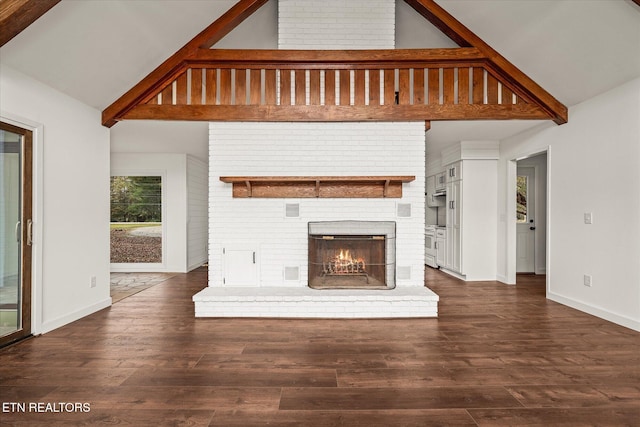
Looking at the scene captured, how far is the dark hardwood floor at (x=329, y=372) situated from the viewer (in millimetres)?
1838

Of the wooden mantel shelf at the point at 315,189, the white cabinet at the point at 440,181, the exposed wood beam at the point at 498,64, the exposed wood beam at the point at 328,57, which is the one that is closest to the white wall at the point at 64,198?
the exposed wood beam at the point at 328,57

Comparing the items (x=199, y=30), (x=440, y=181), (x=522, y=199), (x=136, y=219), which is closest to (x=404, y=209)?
(x=440, y=181)

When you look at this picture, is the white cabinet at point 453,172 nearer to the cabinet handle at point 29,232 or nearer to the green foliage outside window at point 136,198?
the green foliage outside window at point 136,198

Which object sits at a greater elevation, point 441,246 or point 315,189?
point 315,189

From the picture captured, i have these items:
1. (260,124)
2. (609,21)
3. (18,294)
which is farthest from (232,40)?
(609,21)

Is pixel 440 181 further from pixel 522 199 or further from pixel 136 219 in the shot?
pixel 136 219

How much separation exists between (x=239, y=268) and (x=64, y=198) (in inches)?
78.5

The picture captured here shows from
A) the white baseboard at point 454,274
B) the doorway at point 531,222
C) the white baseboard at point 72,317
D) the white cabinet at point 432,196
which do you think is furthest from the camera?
the white cabinet at point 432,196

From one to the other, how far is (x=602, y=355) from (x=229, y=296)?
3.45m

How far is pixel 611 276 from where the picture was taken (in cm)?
350

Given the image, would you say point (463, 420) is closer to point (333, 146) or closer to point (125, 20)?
point (333, 146)

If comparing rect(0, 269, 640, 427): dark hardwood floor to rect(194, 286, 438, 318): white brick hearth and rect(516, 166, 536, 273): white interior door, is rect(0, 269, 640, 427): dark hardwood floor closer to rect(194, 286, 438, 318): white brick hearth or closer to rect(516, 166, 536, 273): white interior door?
rect(194, 286, 438, 318): white brick hearth

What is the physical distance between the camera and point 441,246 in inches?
252

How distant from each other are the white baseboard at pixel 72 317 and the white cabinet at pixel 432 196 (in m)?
6.08
